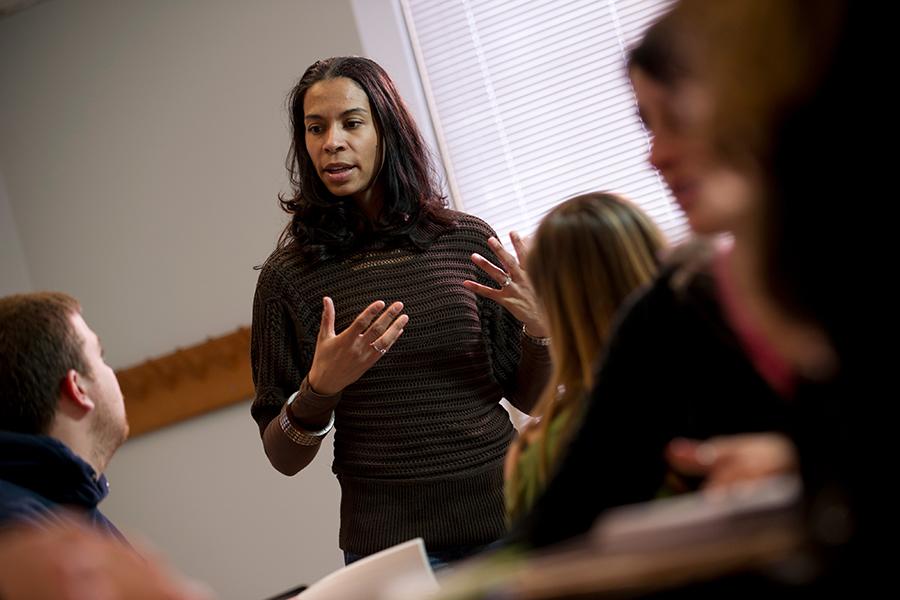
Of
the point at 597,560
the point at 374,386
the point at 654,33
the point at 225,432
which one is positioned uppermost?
the point at 654,33

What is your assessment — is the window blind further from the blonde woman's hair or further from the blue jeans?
the blonde woman's hair

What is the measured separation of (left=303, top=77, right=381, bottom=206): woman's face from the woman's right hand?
0.32m

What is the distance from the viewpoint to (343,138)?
2195 mm

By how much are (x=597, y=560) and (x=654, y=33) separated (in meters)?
1.00

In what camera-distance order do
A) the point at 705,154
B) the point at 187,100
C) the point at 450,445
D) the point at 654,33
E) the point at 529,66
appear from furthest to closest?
the point at 187,100 < the point at 529,66 < the point at 450,445 < the point at 654,33 < the point at 705,154


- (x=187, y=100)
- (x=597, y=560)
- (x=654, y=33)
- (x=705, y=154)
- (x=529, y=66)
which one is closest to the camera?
(x=597, y=560)

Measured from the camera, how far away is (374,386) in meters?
2.12

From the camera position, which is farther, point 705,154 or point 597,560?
point 705,154

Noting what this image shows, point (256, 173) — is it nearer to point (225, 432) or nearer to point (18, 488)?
point (225, 432)

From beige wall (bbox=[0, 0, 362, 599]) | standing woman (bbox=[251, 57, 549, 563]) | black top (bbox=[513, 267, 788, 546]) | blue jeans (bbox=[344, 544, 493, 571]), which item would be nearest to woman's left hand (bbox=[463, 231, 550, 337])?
standing woman (bbox=[251, 57, 549, 563])

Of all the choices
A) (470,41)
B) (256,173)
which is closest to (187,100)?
(256,173)

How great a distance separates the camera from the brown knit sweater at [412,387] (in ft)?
6.75

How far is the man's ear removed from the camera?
5.64ft

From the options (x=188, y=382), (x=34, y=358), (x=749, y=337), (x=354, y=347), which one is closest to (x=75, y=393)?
(x=34, y=358)
